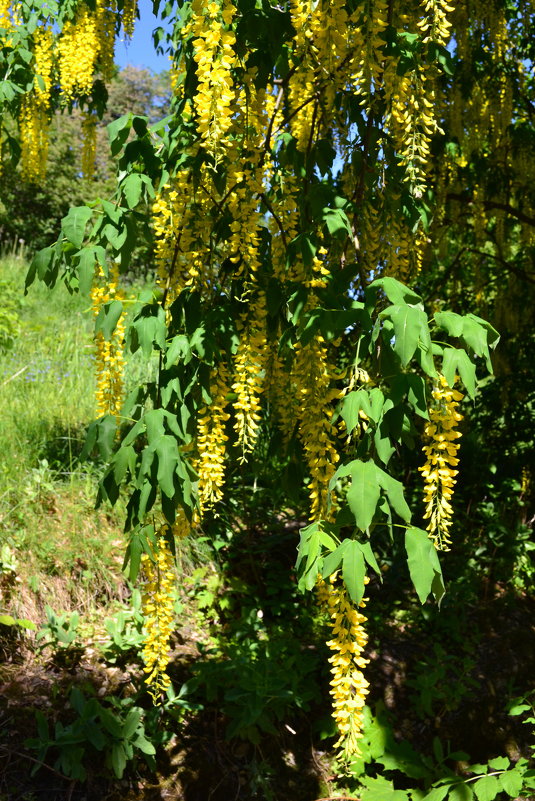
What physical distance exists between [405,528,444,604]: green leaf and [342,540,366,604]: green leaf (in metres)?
0.11

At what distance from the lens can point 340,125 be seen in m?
2.53

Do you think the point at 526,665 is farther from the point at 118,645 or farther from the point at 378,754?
the point at 118,645

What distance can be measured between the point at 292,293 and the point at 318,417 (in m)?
0.38

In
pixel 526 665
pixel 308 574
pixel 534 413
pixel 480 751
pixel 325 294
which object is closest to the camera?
pixel 308 574

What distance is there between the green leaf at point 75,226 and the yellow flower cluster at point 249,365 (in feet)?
1.86

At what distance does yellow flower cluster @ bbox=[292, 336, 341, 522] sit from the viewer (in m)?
2.16

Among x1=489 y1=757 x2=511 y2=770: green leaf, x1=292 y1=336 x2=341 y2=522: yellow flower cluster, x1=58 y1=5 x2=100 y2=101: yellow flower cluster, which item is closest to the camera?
x1=292 y1=336 x2=341 y2=522: yellow flower cluster

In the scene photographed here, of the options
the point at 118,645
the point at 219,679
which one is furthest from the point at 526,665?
the point at 118,645

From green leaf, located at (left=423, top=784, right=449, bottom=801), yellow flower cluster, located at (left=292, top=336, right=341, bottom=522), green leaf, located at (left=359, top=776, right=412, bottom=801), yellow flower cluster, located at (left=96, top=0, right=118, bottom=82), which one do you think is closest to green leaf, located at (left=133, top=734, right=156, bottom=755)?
green leaf, located at (left=359, top=776, right=412, bottom=801)

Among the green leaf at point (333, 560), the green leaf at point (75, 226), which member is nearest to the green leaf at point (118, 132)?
the green leaf at point (75, 226)

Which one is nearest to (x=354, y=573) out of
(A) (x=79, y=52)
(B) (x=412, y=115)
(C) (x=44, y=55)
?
(B) (x=412, y=115)

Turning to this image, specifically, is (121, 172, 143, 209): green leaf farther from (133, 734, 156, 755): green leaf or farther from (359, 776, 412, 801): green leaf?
(359, 776, 412, 801): green leaf

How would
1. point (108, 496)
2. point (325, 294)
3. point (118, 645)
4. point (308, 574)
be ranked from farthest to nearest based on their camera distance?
1. point (118, 645)
2. point (108, 496)
3. point (325, 294)
4. point (308, 574)

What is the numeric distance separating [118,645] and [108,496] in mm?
1606
